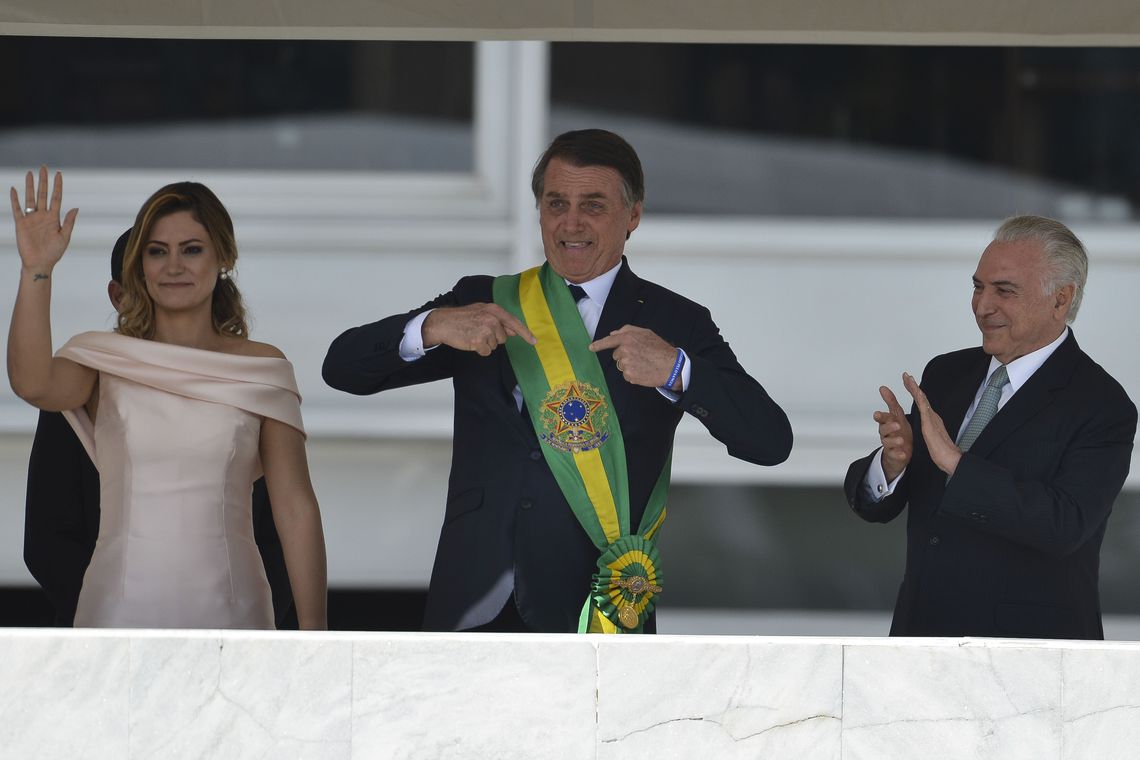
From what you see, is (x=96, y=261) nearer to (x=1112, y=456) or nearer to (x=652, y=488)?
(x=652, y=488)

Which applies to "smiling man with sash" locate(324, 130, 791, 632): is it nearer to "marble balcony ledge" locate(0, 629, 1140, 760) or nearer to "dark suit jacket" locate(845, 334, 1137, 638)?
"marble balcony ledge" locate(0, 629, 1140, 760)

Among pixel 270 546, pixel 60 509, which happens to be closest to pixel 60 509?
pixel 60 509

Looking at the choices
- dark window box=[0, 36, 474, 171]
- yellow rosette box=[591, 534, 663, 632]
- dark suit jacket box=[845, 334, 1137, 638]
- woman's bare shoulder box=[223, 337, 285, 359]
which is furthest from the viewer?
dark window box=[0, 36, 474, 171]

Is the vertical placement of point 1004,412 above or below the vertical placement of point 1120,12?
below

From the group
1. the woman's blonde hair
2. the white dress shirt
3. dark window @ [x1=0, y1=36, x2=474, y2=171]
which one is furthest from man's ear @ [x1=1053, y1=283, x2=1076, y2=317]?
dark window @ [x1=0, y1=36, x2=474, y2=171]

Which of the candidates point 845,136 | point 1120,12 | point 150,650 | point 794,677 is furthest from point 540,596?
point 845,136

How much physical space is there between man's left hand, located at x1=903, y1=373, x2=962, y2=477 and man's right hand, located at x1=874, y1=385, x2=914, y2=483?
0.09 metres

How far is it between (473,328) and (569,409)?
0.90ft

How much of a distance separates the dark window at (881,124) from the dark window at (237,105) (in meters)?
0.59

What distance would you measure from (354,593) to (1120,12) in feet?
13.2

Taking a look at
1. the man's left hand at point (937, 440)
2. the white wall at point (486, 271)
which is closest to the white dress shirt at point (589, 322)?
the man's left hand at point (937, 440)

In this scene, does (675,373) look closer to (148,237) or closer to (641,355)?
(641,355)

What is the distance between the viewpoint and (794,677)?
126 inches

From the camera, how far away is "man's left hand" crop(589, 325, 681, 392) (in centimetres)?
312
